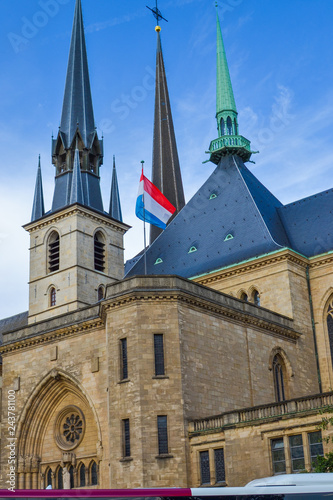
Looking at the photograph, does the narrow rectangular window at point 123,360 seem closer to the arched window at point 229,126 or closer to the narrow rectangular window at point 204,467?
the narrow rectangular window at point 204,467

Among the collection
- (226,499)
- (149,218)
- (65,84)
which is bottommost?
(226,499)

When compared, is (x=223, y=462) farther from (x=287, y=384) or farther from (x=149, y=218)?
(x=149, y=218)

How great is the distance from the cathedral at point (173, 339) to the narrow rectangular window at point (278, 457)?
39 millimetres

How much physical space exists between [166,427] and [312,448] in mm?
6046

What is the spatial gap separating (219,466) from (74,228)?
24.7 m

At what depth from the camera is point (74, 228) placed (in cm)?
5047

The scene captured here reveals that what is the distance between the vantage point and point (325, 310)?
41.9 metres

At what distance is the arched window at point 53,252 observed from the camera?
51312 millimetres

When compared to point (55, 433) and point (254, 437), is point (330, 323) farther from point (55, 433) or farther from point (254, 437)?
point (55, 433)

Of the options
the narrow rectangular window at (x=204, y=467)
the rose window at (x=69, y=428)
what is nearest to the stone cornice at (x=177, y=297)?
the rose window at (x=69, y=428)

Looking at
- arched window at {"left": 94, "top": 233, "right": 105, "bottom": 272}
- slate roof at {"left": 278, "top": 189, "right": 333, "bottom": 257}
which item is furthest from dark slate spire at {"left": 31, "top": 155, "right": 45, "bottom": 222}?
slate roof at {"left": 278, "top": 189, "right": 333, "bottom": 257}

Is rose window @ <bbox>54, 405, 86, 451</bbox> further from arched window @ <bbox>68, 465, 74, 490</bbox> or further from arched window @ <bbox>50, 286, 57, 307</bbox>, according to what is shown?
arched window @ <bbox>50, 286, 57, 307</bbox>

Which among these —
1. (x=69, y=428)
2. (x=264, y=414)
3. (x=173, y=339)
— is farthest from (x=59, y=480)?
(x=264, y=414)


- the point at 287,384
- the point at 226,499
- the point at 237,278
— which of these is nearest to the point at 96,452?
the point at 287,384
